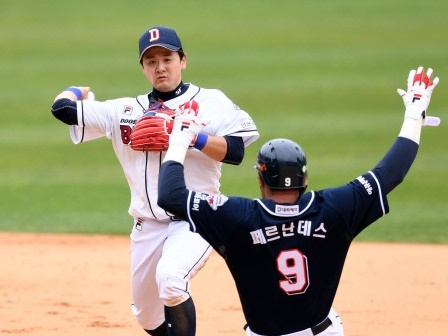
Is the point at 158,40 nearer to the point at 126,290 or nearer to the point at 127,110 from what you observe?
the point at 127,110

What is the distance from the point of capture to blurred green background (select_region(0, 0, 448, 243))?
10492 mm

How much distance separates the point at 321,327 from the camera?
13.4 feet

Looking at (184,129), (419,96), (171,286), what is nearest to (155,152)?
(171,286)

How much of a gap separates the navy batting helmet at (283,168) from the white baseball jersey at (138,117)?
1255 mm

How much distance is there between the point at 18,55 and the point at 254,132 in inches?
507

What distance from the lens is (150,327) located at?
5684 mm

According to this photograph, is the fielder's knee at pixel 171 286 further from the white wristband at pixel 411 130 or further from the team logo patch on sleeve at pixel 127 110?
the white wristband at pixel 411 130

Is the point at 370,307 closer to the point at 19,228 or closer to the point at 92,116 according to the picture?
the point at 92,116

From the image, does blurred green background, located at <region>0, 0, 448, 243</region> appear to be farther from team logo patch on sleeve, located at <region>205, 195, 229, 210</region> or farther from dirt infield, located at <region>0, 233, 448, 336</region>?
team logo patch on sleeve, located at <region>205, 195, 229, 210</region>

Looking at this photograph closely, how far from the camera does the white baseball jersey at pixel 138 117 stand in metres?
5.32

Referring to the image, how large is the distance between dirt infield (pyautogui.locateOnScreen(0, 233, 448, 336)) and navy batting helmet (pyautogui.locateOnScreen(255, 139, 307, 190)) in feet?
8.49

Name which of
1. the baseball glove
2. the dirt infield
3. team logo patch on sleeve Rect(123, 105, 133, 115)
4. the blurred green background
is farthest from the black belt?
the blurred green background

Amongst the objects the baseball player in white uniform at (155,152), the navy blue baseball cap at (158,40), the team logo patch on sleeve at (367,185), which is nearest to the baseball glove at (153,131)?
the baseball player in white uniform at (155,152)

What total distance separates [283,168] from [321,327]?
0.71 metres
